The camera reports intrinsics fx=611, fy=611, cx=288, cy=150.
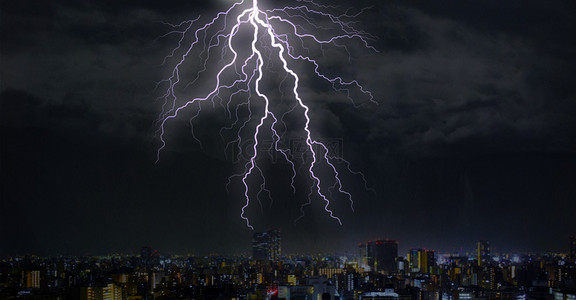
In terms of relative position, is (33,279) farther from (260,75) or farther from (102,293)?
(260,75)

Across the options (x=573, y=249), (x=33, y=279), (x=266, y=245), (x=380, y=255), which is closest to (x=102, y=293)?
(x=33, y=279)

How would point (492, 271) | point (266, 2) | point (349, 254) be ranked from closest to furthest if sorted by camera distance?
point (266, 2), point (349, 254), point (492, 271)

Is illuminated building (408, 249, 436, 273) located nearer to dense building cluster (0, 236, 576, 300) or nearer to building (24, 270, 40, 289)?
dense building cluster (0, 236, 576, 300)

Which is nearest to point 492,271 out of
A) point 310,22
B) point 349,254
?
point 349,254

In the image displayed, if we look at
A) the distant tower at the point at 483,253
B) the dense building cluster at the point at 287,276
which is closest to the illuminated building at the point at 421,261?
the dense building cluster at the point at 287,276

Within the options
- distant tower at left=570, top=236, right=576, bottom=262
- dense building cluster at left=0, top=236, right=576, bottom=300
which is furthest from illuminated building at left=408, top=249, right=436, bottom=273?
distant tower at left=570, top=236, right=576, bottom=262

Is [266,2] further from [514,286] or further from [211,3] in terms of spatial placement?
[514,286]
